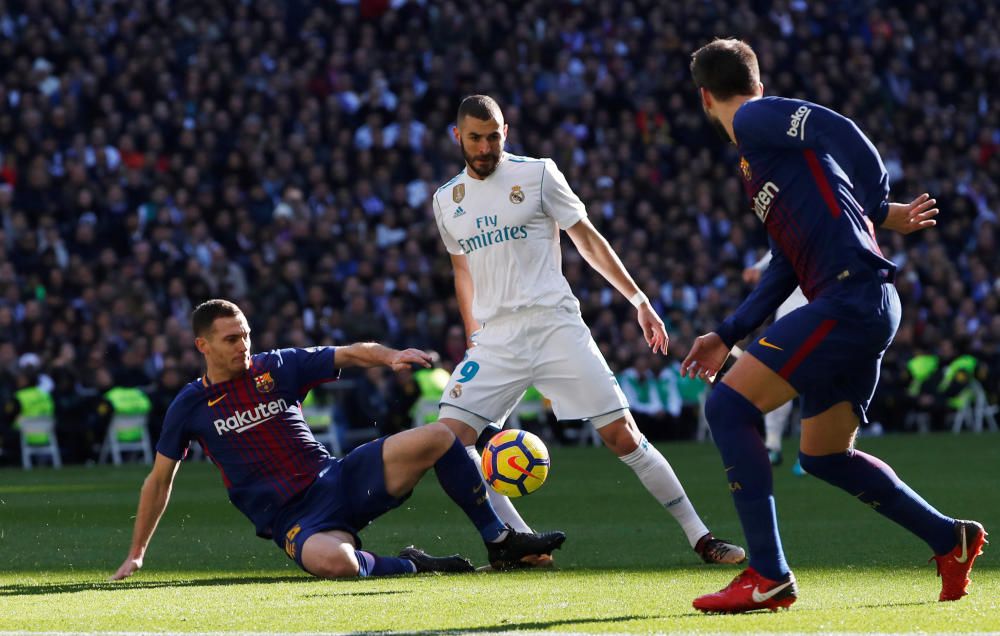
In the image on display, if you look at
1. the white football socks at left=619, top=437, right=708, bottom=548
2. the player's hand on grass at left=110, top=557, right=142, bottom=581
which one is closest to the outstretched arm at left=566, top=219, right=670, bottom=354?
the white football socks at left=619, top=437, right=708, bottom=548

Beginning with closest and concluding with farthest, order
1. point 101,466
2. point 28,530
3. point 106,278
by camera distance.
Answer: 1. point 28,530
2. point 101,466
3. point 106,278

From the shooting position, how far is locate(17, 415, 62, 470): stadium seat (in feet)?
59.3

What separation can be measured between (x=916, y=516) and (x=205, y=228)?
1589cm

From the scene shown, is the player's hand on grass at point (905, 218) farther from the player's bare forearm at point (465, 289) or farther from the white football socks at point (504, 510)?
the white football socks at point (504, 510)

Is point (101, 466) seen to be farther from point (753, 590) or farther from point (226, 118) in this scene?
point (753, 590)

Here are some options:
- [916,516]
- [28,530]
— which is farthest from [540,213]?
[28,530]

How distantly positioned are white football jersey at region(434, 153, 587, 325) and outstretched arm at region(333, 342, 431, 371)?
0.66 metres

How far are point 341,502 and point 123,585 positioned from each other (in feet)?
3.31

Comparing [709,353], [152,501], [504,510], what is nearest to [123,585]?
[152,501]

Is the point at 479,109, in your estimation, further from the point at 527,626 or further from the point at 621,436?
the point at 527,626

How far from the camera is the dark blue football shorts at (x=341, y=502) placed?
723 cm

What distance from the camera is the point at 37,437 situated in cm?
1822

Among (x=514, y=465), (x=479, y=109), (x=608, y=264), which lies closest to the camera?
(x=479, y=109)

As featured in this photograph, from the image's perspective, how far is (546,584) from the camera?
659cm
